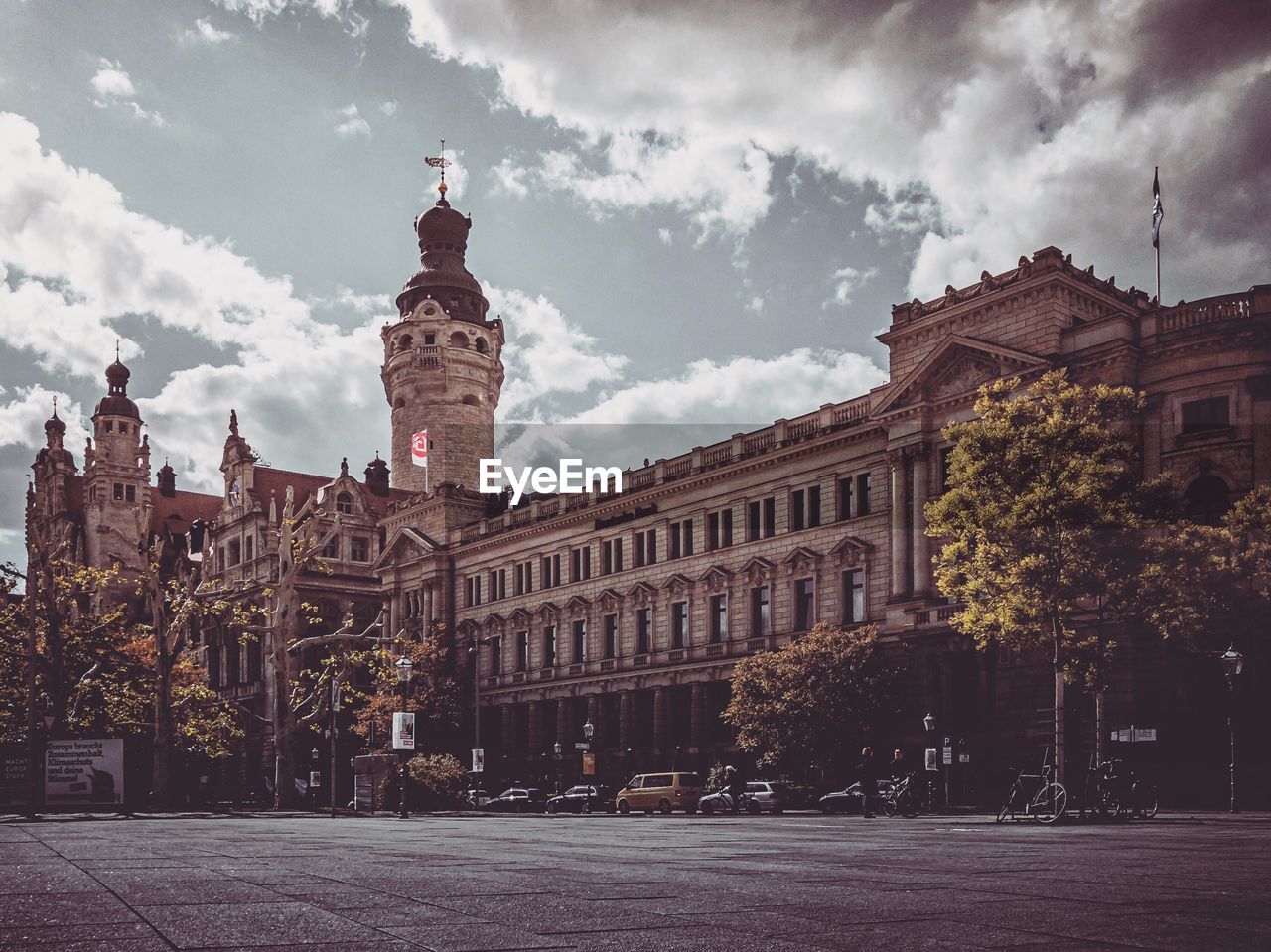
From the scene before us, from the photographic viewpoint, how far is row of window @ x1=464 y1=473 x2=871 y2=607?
60656 mm

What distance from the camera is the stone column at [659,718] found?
6788 centimetres

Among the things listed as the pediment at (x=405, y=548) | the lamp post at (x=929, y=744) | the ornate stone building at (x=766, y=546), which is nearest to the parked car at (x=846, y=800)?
the lamp post at (x=929, y=744)

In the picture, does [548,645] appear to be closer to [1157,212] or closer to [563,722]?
[563,722]

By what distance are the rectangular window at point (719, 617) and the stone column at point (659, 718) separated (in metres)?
4.43

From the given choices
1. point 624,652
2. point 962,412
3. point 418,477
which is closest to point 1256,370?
point 962,412

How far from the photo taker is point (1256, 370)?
4547cm

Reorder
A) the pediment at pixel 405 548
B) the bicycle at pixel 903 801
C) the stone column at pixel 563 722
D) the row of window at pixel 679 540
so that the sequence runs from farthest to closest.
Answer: the pediment at pixel 405 548, the stone column at pixel 563 722, the row of window at pixel 679 540, the bicycle at pixel 903 801

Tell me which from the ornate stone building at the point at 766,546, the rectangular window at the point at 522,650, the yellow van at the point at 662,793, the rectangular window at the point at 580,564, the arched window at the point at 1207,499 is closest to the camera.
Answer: the arched window at the point at 1207,499

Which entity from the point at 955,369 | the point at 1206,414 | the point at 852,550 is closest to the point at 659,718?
the point at 852,550

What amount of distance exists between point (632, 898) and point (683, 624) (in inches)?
2370

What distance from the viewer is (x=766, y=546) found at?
211 feet

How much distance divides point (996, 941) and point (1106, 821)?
81.0ft

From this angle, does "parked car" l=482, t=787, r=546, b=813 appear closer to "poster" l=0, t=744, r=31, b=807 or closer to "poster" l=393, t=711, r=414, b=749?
"poster" l=393, t=711, r=414, b=749

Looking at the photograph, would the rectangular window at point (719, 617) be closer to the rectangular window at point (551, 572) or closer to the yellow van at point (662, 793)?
the yellow van at point (662, 793)
